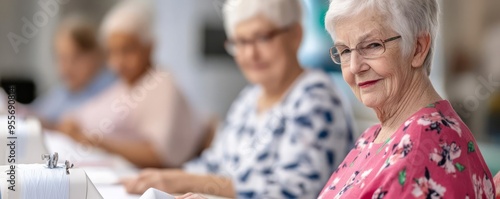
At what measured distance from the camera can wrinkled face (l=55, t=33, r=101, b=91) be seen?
3.62 m

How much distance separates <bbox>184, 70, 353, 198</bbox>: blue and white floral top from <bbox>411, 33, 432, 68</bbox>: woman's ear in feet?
2.29

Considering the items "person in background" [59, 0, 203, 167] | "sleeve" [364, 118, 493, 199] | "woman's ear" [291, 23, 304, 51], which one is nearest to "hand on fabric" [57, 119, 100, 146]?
"person in background" [59, 0, 203, 167]

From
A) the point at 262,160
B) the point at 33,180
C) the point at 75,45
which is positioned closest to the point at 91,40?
the point at 75,45

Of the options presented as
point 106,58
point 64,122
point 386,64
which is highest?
point 386,64

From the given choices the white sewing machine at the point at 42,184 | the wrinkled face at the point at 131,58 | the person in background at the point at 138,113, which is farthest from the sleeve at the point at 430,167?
the wrinkled face at the point at 131,58

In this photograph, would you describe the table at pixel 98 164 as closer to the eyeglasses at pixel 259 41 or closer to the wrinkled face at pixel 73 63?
the eyeglasses at pixel 259 41

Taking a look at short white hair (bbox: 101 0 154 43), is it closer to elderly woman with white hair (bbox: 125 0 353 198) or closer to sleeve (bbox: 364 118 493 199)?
elderly woman with white hair (bbox: 125 0 353 198)

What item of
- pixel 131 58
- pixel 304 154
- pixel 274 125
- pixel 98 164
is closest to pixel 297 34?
pixel 274 125

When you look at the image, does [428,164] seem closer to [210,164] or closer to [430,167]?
[430,167]

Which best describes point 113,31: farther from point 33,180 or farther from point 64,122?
point 33,180

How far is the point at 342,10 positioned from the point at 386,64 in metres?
0.10

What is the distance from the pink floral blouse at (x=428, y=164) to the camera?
3.23 ft

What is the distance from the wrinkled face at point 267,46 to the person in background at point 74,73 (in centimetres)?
147

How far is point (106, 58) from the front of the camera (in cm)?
352
